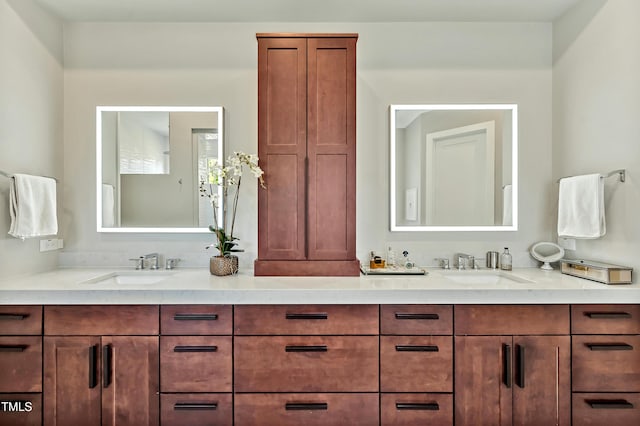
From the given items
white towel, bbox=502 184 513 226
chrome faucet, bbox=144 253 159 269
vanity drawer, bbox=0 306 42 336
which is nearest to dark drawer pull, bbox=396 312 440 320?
white towel, bbox=502 184 513 226

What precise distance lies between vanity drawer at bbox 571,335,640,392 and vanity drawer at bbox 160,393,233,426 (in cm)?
178

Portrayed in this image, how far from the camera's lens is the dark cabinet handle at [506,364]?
67.6 inches

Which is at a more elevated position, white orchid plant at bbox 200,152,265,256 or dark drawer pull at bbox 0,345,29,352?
white orchid plant at bbox 200,152,265,256

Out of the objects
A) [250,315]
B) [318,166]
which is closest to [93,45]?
[318,166]

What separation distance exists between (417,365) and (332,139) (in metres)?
1.34

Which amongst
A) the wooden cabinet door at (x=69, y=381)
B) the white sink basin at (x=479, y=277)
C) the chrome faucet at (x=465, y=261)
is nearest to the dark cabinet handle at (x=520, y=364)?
the white sink basin at (x=479, y=277)

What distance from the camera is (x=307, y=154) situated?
2.09 meters

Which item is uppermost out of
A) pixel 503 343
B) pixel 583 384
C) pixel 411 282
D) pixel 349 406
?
pixel 411 282

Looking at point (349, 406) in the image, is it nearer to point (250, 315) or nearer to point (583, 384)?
point (250, 315)

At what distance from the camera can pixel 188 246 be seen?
244 centimetres

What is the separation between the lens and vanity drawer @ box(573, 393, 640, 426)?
5.67 ft

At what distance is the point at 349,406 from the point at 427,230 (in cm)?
127

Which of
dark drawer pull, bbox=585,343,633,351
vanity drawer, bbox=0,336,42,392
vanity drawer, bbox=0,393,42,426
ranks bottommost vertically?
vanity drawer, bbox=0,393,42,426

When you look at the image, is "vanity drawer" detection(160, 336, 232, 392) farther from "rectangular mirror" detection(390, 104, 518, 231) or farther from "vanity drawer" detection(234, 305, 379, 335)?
"rectangular mirror" detection(390, 104, 518, 231)
